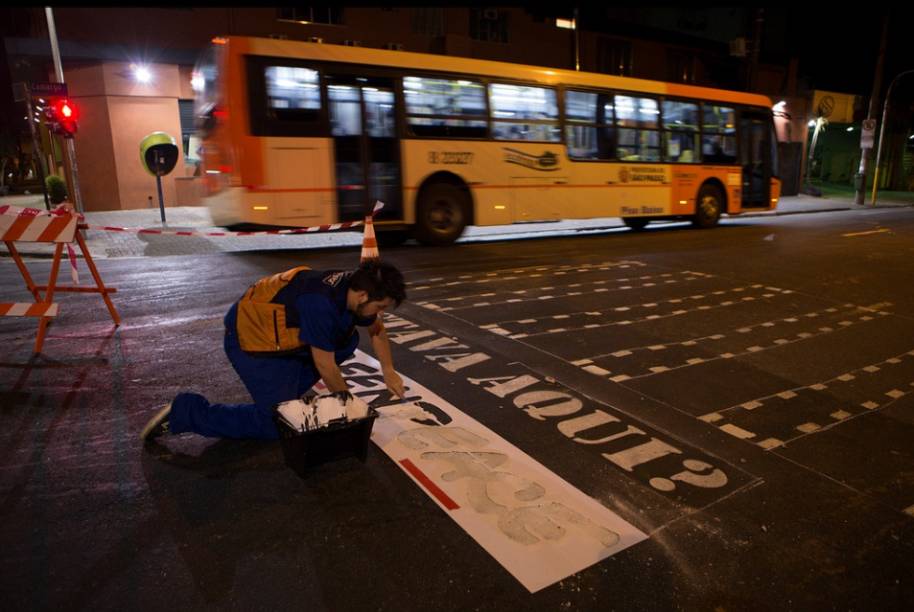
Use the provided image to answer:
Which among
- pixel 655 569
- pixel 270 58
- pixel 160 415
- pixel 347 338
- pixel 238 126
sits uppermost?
pixel 270 58

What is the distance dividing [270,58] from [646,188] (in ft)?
30.1

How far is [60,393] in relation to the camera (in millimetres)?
4680

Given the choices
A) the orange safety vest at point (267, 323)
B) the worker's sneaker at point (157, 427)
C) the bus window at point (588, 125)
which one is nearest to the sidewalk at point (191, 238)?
the bus window at point (588, 125)

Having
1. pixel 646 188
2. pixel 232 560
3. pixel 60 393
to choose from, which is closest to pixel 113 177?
pixel 646 188

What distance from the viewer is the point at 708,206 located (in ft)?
54.4

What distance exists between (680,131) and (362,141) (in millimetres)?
8427

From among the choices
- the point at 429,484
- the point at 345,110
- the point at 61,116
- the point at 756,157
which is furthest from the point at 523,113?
the point at 429,484

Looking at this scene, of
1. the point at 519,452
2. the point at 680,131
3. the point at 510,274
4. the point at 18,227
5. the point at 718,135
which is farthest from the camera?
the point at 718,135

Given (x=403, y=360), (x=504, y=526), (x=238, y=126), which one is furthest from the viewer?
(x=238, y=126)

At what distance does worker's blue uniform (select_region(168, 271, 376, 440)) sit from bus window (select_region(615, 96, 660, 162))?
12.3 metres

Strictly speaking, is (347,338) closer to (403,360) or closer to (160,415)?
(160,415)

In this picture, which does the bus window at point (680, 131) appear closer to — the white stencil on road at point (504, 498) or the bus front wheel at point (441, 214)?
the bus front wheel at point (441, 214)

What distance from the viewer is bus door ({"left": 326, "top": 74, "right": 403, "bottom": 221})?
36.2 ft

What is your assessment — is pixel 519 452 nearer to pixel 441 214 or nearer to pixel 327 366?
pixel 327 366
